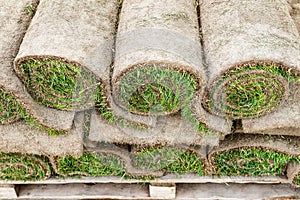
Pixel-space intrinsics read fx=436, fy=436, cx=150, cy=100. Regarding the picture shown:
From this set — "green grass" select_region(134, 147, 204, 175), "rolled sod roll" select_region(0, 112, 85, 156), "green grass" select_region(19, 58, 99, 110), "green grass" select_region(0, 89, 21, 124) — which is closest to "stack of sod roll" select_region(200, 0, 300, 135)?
"green grass" select_region(134, 147, 204, 175)

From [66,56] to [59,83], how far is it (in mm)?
196

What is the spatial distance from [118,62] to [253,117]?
2.69 feet

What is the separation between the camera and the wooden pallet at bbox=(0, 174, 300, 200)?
9.43 ft

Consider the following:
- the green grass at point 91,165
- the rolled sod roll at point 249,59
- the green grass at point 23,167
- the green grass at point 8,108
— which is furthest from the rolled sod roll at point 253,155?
the green grass at point 8,108

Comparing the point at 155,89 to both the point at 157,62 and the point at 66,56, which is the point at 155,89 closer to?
the point at 157,62

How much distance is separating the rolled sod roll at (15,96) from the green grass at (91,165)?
0.34 meters

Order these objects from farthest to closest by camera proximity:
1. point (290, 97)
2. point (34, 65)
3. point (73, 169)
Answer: point (73, 169) → point (290, 97) → point (34, 65)

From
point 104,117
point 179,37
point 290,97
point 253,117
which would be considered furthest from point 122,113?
point 290,97

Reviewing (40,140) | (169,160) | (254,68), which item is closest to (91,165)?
(40,140)

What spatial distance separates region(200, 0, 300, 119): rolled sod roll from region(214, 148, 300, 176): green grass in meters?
0.32

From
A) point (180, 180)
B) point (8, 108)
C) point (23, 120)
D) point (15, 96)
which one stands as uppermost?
point (15, 96)

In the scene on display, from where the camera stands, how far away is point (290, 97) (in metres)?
2.46

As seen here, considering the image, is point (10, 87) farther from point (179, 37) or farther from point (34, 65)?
point (179, 37)

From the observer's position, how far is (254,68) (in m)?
2.26
